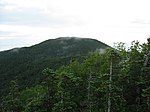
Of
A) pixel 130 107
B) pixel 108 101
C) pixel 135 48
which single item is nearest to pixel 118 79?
pixel 130 107

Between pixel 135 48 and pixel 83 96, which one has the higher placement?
pixel 135 48

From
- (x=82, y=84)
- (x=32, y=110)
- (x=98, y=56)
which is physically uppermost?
(x=98, y=56)

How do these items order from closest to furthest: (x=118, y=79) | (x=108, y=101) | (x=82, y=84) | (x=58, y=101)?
(x=108, y=101) → (x=58, y=101) → (x=118, y=79) → (x=82, y=84)

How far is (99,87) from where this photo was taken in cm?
5066

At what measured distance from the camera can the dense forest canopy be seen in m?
50.3

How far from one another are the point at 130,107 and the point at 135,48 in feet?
51.2

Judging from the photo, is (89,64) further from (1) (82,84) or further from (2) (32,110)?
(2) (32,110)

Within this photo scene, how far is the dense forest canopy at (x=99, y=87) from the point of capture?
50.3 metres

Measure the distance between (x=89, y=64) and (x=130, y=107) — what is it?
36.1 feet

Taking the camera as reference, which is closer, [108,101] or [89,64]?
[108,101]

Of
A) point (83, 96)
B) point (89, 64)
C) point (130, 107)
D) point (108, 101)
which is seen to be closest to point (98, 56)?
point (89, 64)

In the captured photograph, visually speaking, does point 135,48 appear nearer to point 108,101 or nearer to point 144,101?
point 144,101

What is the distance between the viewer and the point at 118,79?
56.6m

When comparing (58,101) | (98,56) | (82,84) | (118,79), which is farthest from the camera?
(98,56)
